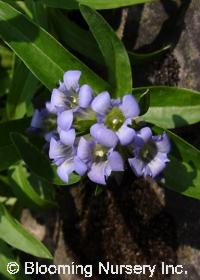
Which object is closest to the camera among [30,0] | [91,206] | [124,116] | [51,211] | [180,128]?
[124,116]

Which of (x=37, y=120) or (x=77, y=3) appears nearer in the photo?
(x=37, y=120)

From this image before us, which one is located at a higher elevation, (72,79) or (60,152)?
(72,79)

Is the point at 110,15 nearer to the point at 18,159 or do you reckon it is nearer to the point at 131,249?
the point at 18,159

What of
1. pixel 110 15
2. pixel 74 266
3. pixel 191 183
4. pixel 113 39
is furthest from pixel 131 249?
pixel 110 15

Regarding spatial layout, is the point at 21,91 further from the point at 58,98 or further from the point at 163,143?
the point at 163,143

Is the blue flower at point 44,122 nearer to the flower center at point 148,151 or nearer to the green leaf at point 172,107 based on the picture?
the green leaf at point 172,107

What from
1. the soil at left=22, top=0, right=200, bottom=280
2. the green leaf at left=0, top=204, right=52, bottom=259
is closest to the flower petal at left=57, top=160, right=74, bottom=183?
the soil at left=22, top=0, right=200, bottom=280

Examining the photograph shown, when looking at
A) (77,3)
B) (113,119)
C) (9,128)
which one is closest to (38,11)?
(77,3)
